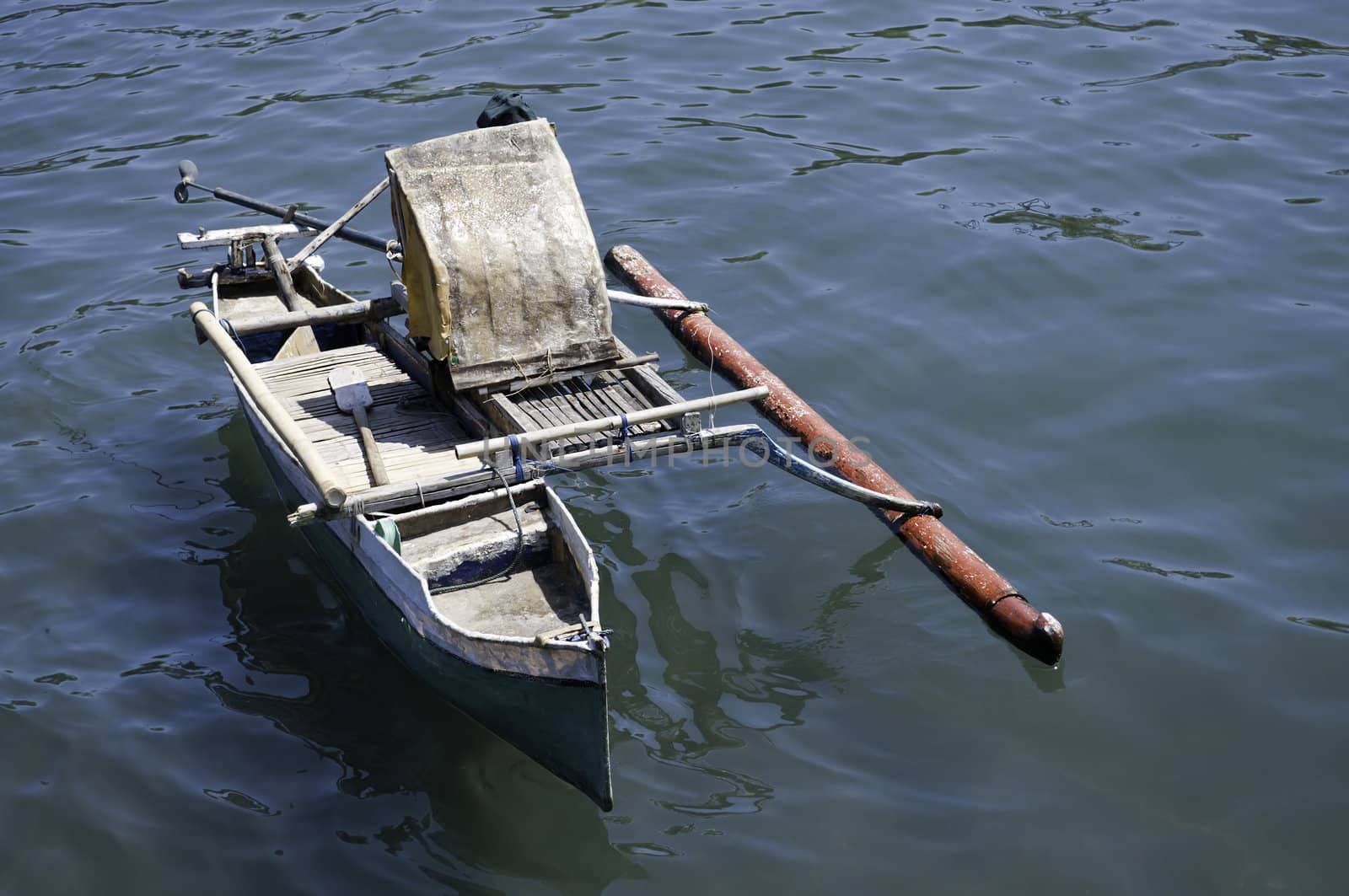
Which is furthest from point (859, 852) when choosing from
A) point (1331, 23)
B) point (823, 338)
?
point (1331, 23)

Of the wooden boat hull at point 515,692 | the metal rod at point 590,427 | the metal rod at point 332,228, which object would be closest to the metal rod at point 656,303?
the metal rod at point 590,427

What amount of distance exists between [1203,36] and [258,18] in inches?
519

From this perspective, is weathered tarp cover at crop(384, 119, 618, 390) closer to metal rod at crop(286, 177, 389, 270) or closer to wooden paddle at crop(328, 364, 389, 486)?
wooden paddle at crop(328, 364, 389, 486)

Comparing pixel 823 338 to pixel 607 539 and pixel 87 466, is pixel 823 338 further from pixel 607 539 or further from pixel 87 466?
pixel 87 466

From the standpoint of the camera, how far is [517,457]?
7.08 m

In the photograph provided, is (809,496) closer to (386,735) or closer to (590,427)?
(590,427)

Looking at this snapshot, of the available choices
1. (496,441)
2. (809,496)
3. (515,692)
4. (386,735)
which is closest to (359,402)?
(496,441)

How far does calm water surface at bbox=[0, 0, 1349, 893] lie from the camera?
656cm

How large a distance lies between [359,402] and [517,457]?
6.01 feet

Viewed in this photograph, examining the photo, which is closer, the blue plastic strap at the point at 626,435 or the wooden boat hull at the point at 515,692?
the wooden boat hull at the point at 515,692

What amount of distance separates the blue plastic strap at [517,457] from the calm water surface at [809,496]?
4.51ft

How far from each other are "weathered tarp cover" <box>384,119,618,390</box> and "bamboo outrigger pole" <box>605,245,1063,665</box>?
6.03 ft

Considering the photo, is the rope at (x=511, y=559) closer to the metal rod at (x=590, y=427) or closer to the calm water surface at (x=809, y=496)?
the metal rod at (x=590, y=427)

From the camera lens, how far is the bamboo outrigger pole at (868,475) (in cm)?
741
